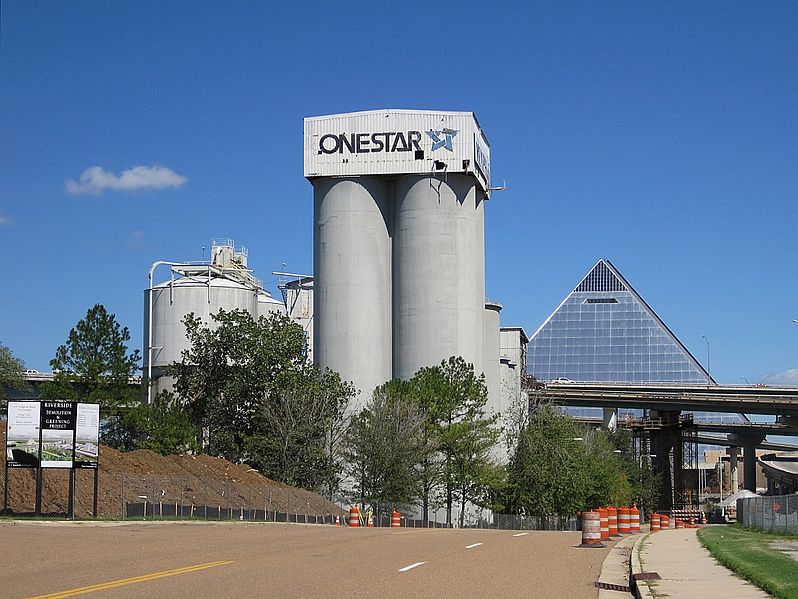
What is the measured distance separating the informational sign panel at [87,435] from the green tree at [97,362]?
32.9 meters

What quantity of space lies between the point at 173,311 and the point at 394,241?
18988 mm

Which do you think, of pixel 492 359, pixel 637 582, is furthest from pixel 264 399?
pixel 637 582

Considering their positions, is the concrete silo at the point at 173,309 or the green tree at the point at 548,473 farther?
the concrete silo at the point at 173,309

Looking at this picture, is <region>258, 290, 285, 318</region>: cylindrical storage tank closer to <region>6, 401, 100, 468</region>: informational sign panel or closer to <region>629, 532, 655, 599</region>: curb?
<region>6, 401, 100, 468</region>: informational sign panel

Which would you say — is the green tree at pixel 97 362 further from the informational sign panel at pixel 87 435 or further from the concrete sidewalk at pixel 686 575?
the concrete sidewalk at pixel 686 575

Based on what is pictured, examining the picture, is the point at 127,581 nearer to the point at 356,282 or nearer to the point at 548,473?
the point at 548,473

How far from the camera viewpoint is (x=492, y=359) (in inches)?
3794

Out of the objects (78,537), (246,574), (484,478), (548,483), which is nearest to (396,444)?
(484,478)

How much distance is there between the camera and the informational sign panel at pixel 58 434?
3591 centimetres

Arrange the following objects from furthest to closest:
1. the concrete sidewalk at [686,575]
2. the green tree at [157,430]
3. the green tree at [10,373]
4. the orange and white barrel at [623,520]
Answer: the green tree at [10,373] < the green tree at [157,430] < the orange and white barrel at [623,520] < the concrete sidewalk at [686,575]

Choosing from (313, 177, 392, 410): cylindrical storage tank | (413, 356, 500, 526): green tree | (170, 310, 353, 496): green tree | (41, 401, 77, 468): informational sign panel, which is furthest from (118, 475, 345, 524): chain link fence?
(313, 177, 392, 410): cylindrical storage tank

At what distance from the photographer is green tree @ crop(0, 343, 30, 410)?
380 feet

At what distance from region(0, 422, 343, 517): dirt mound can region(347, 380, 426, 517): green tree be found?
16.8 feet

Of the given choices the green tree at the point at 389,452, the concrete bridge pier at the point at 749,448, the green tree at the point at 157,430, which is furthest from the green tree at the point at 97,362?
the concrete bridge pier at the point at 749,448
